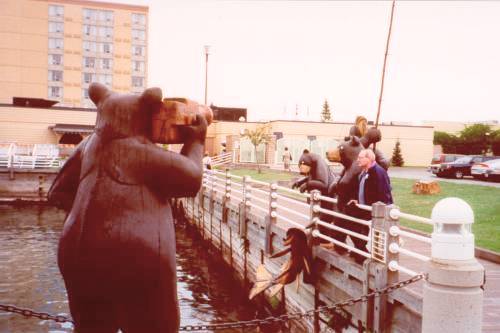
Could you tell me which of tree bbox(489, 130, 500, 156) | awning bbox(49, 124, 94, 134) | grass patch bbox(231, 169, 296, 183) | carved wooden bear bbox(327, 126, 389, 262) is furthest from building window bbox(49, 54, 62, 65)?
carved wooden bear bbox(327, 126, 389, 262)

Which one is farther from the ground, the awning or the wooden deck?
the awning

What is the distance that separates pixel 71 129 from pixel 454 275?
5657 cm

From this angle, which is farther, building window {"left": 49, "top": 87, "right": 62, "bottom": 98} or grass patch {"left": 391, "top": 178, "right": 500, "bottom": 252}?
building window {"left": 49, "top": 87, "right": 62, "bottom": 98}

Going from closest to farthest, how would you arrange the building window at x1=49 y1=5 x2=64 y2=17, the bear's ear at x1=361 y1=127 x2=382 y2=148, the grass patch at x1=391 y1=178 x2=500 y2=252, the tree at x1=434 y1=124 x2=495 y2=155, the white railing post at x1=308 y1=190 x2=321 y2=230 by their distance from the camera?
the white railing post at x1=308 y1=190 x2=321 y2=230 → the bear's ear at x1=361 y1=127 x2=382 y2=148 → the grass patch at x1=391 y1=178 x2=500 y2=252 → the tree at x1=434 y1=124 x2=495 y2=155 → the building window at x1=49 y1=5 x2=64 y2=17

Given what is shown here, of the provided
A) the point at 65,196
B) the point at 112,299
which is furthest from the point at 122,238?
the point at 65,196

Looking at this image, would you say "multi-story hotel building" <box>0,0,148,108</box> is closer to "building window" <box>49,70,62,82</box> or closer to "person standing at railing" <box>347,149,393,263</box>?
"building window" <box>49,70,62,82</box>

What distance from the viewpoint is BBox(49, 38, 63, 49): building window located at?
83.4 metres

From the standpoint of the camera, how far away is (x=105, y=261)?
3.65m

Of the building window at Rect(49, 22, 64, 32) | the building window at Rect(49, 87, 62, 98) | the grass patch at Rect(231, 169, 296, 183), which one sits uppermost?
the building window at Rect(49, 22, 64, 32)

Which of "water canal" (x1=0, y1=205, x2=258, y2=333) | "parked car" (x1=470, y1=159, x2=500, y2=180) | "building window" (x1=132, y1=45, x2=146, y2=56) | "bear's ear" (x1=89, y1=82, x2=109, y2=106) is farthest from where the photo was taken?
"building window" (x1=132, y1=45, x2=146, y2=56)

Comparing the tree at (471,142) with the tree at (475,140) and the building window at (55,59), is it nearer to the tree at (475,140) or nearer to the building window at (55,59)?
the tree at (475,140)

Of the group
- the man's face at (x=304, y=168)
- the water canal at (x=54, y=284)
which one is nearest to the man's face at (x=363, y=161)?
the man's face at (x=304, y=168)

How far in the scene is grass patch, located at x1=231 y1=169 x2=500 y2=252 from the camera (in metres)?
13.4

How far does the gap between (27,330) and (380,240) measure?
345 inches
